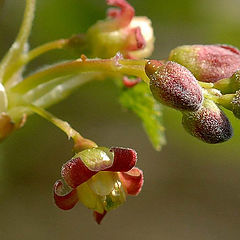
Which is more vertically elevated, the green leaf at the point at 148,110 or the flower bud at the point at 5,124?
the flower bud at the point at 5,124

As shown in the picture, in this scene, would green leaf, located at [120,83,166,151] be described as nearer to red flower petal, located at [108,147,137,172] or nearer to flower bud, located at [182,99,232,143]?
red flower petal, located at [108,147,137,172]

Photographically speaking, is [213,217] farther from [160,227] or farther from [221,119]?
[221,119]

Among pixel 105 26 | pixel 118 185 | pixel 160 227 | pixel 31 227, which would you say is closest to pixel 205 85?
pixel 118 185

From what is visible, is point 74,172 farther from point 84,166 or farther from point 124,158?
point 124,158

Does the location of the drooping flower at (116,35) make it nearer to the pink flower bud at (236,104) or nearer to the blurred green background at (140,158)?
the pink flower bud at (236,104)

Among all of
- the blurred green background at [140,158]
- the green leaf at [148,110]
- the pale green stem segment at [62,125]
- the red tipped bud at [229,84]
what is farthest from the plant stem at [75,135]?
the blurred green background at [140,158]

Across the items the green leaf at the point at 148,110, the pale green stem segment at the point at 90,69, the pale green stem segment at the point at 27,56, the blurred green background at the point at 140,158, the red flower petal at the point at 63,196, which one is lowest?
the blurred green background at the point at 140,158

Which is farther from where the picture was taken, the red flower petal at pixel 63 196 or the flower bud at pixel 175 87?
the red flower petal at pixel 63 196

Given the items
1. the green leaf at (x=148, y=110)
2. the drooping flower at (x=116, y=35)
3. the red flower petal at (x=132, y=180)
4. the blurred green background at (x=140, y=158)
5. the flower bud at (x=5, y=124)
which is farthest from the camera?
the blurred green background at (x=140, y=158)
